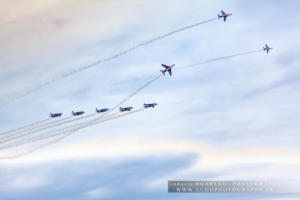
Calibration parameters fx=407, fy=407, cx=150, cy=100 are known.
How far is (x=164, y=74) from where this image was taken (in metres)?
200

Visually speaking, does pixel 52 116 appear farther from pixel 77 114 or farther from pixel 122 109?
pixel 122 109

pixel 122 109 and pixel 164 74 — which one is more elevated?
pixel 164 74

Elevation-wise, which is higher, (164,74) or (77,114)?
(164,74)

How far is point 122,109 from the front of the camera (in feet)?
655

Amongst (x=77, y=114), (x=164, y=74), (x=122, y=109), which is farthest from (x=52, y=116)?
(x=164, y=74)

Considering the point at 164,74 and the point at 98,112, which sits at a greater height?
the point at 164,74

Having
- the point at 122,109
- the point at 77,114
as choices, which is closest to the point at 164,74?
the point at 122,109

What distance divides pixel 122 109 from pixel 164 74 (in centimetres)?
2685

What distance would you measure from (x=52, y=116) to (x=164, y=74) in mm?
57164

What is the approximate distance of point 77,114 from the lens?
194375mm

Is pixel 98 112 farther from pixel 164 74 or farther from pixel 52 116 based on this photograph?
pixel 164 74

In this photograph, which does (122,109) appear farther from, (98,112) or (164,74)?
(164,74)

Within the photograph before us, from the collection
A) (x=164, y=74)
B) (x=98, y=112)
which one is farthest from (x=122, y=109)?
(x=164, y=74)

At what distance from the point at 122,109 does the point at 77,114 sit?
21933 mm
